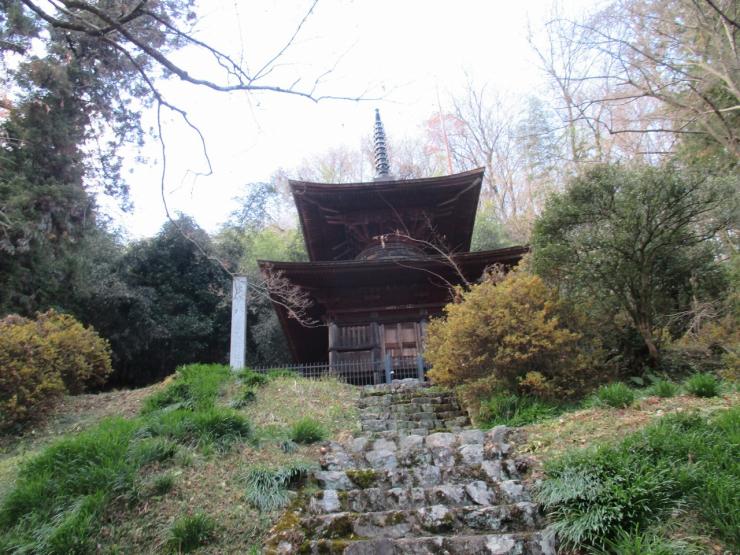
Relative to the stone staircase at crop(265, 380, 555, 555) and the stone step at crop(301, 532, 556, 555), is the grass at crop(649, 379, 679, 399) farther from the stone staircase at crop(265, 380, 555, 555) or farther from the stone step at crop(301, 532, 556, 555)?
the stone step at crop(301, 532, 556, 555)

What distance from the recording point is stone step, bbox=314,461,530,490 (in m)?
4.90

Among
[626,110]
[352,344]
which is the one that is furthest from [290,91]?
[626,110]

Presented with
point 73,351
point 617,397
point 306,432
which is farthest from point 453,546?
point 73,351

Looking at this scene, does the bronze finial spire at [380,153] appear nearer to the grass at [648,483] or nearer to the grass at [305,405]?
the grass at [305,405]

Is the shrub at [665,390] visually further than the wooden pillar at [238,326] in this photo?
No

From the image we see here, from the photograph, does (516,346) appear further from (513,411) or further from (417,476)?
(417,476)

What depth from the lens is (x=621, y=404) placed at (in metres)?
5.76

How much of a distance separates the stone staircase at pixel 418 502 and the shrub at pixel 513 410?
67 centimetres

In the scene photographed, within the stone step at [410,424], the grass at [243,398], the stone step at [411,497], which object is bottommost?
the stone step at [411,497]

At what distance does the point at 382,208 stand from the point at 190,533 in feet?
34.6

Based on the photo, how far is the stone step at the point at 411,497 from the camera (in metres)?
4.49

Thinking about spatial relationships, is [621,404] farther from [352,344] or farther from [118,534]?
[352,344]

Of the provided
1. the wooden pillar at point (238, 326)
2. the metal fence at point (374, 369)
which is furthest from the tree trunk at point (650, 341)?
the wooden pillar at point (238, 326)

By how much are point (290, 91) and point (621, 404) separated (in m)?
4.92
